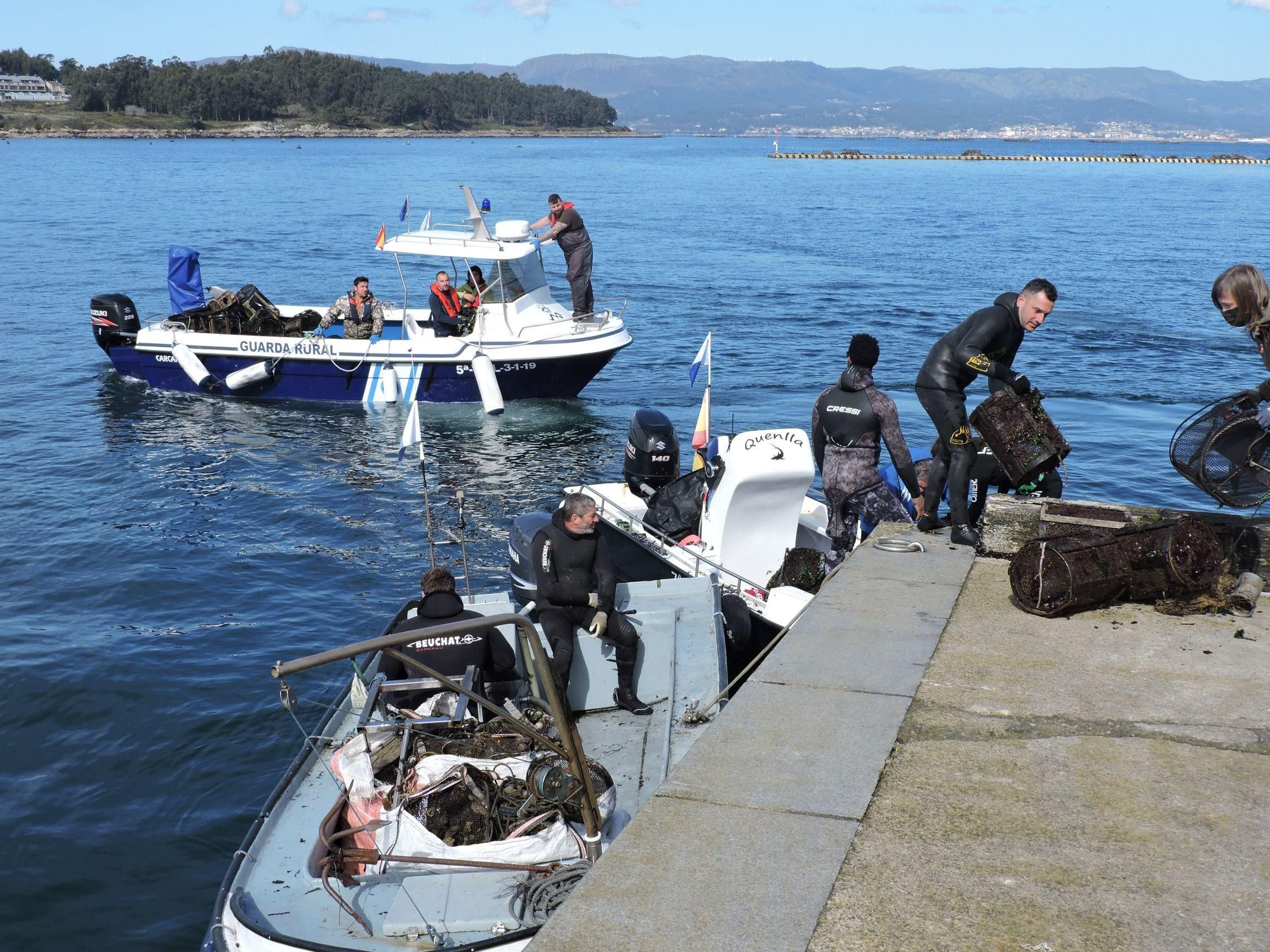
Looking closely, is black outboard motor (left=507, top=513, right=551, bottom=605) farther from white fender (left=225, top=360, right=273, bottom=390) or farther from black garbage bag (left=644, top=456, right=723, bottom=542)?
white fender (left=225, top=360, right=273, bottom=390)

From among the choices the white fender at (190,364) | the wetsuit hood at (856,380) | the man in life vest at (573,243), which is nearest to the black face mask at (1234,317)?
the wetsuit hood at (856,380)

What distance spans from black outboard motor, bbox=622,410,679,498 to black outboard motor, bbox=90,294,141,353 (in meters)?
13.8

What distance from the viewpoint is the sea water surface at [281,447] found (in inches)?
364

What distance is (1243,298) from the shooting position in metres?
5.78

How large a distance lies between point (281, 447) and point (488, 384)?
3795 millimetres

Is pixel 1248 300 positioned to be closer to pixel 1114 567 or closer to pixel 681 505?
pixel 1114 567

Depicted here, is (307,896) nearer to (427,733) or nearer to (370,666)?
(427,733)

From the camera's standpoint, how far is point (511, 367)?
805 inches

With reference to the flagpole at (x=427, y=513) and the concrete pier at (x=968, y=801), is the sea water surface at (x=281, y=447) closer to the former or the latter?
the flagpole at (x=427, y=513)

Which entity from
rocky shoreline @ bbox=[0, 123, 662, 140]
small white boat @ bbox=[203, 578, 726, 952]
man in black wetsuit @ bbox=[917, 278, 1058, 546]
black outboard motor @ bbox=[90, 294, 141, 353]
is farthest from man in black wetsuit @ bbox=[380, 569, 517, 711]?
rocky shoreline @ bbox=[0, 123, 662, 140]

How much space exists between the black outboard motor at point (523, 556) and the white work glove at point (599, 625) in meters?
1.75

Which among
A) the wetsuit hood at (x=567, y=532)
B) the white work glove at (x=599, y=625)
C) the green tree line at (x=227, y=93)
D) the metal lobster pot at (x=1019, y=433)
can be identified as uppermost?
the green tree line at (x=227, y=93)

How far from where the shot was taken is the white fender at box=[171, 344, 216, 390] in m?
20.9

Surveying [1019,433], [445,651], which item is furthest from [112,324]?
[1019,433]
